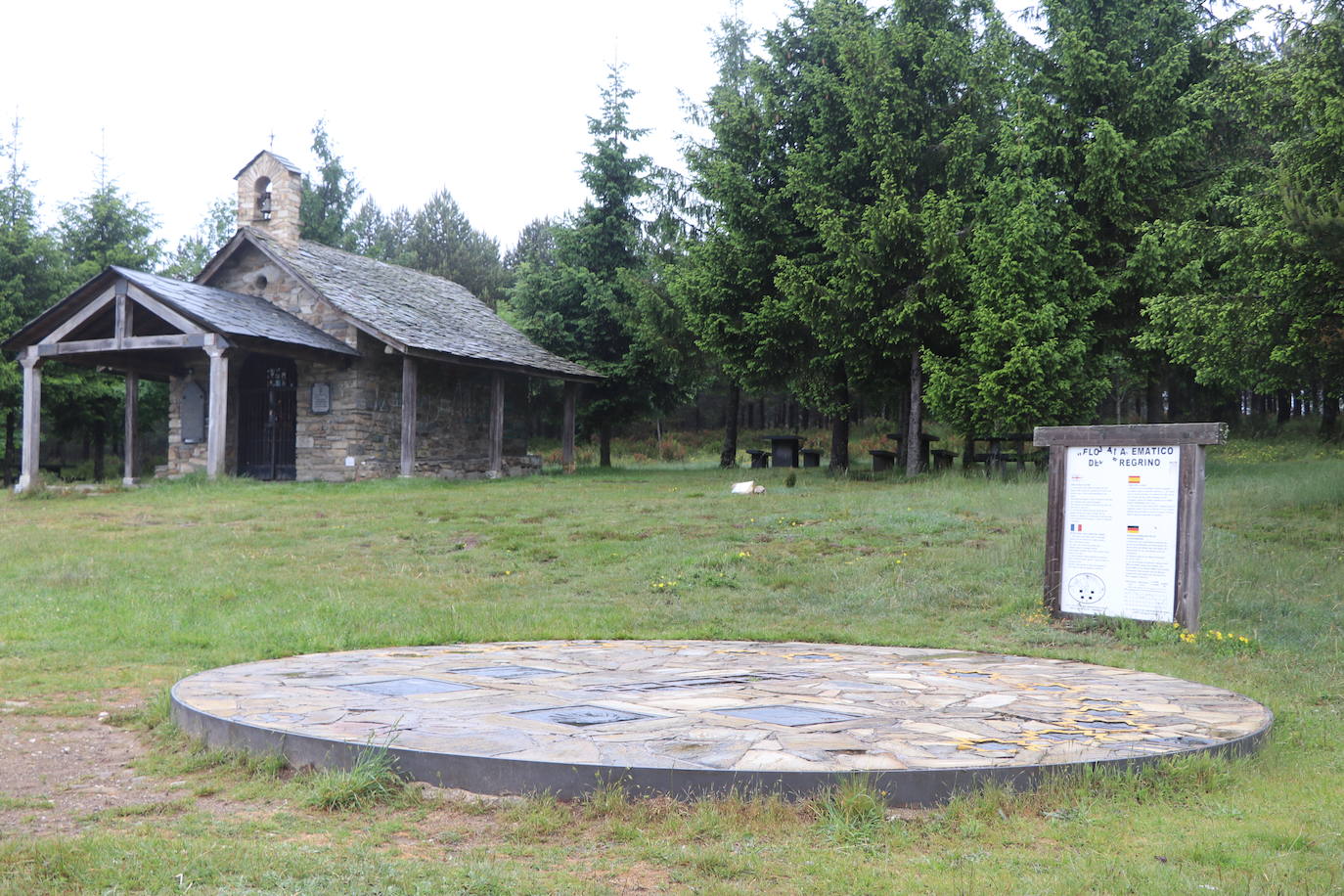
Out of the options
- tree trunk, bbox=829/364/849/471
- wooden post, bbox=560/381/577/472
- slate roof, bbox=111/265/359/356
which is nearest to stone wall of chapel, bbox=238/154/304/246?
slate roof, bbox=111/265/359/356

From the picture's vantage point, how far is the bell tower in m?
23.2

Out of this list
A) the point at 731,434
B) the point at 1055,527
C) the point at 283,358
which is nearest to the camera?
the point at 1055,527

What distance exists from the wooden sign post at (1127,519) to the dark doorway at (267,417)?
688 inches

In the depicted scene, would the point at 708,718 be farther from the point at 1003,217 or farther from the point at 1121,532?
the point at 1003,217

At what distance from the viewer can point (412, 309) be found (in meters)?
24.5

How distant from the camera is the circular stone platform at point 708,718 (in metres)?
4.00

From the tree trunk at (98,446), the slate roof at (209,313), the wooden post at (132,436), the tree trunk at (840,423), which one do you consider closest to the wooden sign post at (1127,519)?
the tree trunk at (840,423)

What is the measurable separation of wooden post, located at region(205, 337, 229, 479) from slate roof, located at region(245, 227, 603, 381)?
98.4 inches

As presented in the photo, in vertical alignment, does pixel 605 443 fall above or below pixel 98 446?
above

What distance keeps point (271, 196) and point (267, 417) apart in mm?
4752

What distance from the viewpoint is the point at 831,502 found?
15.3 m

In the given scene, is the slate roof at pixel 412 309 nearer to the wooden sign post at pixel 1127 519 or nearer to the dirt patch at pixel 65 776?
the wooden sign post at pixel 1127 519

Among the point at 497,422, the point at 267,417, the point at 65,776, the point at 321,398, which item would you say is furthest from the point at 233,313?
the point at 65,776

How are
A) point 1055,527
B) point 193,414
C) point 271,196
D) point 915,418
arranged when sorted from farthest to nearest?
1. point 193,414
2. point 271,196
3. point 915,418
4. point 1055,527
